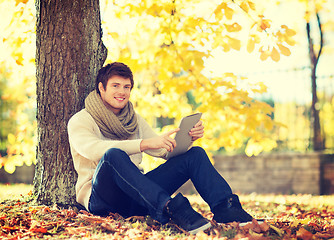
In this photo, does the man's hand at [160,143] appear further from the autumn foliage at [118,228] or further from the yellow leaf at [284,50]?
the yellow leaf at [284,50]

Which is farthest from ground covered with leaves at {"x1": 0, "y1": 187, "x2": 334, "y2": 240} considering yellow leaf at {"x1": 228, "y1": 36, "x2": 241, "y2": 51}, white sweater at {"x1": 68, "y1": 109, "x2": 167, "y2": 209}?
yellow leaf at {"x1": 228, "y1": 36, "x2": 241, "y2": 51}

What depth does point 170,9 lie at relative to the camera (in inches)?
179

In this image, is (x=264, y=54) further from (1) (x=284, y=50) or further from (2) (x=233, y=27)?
(2) (x=233, y=27)

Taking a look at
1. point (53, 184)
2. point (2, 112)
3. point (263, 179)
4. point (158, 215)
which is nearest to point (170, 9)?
point (53, 184)

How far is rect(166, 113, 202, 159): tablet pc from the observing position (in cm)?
311

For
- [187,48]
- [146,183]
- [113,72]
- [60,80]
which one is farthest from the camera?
[187,48]

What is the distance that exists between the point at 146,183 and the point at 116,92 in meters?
0.95

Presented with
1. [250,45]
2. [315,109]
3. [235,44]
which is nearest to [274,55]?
[250,45]

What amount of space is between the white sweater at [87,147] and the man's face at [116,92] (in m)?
0.24

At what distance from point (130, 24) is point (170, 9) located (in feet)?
3.07

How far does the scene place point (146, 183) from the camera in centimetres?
277

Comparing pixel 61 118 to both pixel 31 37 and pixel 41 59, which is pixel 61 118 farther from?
pixel 31 37

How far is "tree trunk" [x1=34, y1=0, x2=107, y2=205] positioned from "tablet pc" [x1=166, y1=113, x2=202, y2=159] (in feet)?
3.47

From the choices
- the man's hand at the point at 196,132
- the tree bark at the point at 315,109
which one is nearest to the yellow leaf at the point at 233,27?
the man's hand at the point at 196,132
